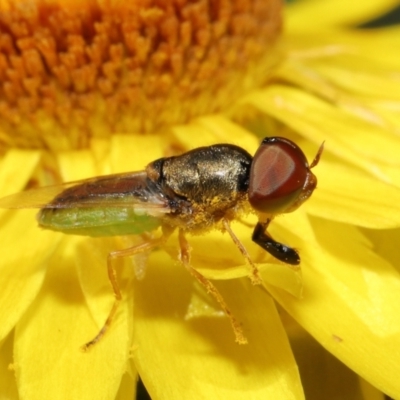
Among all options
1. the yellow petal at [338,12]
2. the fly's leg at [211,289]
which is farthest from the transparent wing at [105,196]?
the yellow petal at [338,12]

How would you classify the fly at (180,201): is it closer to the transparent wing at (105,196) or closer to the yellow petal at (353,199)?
the transparent wing at (105,196)

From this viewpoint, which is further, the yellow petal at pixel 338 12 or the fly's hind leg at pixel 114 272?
the yellow petal at pixel 338 12

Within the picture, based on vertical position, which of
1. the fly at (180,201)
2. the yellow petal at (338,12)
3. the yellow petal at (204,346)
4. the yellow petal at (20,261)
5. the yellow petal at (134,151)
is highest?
the fly at (180,201)

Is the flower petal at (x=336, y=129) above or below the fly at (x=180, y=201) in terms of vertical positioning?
below

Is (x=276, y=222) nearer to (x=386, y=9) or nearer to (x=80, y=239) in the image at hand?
(x=80, y=239)

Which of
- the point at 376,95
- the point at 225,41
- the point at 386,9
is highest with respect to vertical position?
the point at 225,41

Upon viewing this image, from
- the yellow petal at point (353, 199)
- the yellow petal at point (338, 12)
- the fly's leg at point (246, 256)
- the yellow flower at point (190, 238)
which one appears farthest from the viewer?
the yellow petal at point (338, 12)

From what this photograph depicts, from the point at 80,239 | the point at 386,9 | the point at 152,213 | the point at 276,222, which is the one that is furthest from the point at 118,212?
the point at 386,9

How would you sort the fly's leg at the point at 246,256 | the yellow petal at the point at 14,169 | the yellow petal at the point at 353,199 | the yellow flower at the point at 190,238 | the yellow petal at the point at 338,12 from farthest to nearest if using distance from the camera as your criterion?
the yellow petal at the point at 338,12 < the yellow petal at the point at 14,169 < the yellow petal at the point at 353,199 < the yellow flower at the point at 190,238 < the fly's leg at the point at 246,256
